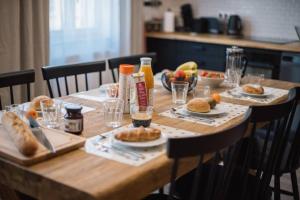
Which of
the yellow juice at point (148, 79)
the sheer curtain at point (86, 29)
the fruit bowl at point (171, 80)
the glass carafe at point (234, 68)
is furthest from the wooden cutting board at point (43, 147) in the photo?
the sheer curtain at point (86, 29)

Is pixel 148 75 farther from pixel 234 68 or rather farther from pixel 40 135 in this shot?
pixel 234 68

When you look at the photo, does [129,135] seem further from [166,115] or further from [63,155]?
[166,115]

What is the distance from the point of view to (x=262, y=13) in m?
4.46

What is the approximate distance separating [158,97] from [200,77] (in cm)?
60

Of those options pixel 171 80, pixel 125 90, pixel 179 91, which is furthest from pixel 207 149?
pixel 171 80

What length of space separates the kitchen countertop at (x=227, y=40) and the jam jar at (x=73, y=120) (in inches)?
101

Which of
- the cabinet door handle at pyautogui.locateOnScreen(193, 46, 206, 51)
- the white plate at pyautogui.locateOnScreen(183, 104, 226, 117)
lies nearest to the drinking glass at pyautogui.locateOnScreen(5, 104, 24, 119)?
the white plate at pyautogui.locateOnScreen(183, 104, 226, 117)

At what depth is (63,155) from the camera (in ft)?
4.99

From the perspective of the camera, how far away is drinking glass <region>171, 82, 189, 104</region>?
2242mm

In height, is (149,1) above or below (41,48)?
above

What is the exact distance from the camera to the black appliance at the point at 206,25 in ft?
15.6

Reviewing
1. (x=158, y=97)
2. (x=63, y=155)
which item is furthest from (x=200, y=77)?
(x=63, y=155)

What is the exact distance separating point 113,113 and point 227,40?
8.23 feet

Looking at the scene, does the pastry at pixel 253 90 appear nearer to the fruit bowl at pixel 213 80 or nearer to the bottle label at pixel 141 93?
the fruit bowl at pixel 213 80
